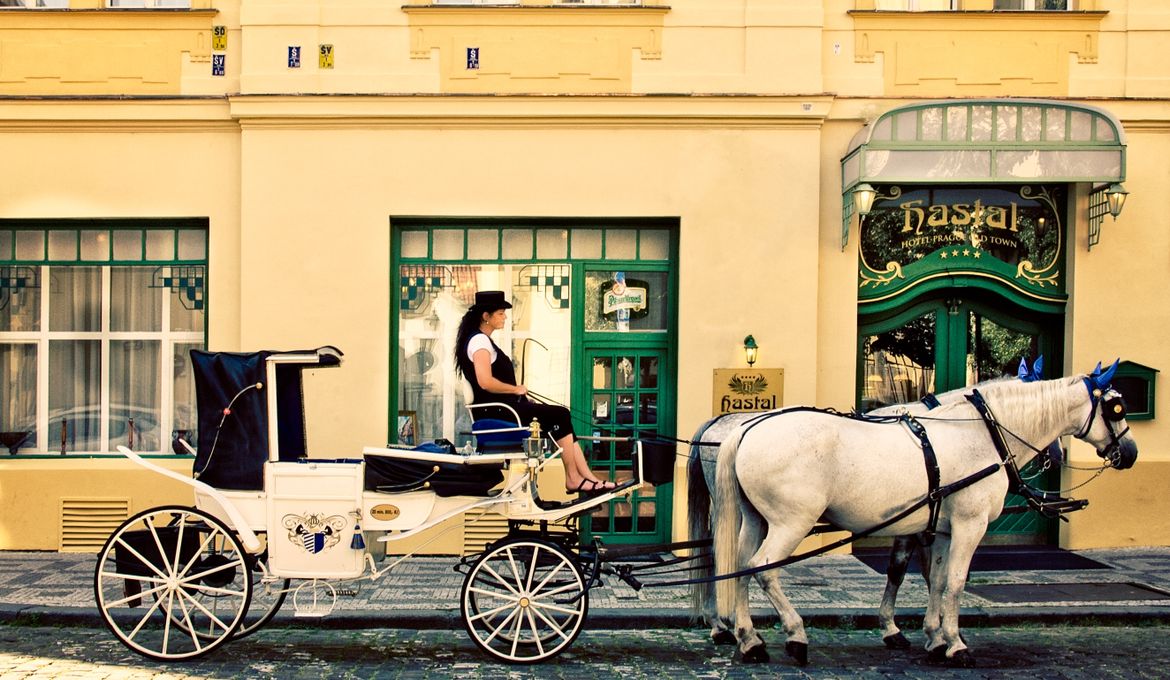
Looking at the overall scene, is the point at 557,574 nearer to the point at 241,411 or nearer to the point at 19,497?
the point at 241,411

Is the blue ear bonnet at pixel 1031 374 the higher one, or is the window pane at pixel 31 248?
the window pane at pixel 31 248

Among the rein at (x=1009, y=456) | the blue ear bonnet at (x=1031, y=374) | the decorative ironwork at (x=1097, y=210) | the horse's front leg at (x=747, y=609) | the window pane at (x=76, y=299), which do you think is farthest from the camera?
the window pane at (x=76, y=299)

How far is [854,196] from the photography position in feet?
30.7

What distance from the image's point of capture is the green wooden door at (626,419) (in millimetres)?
9906

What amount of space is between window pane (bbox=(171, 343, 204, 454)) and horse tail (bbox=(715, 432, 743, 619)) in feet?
19.2

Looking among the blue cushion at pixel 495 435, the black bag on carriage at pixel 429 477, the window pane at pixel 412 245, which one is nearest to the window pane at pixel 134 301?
the window pane at pixel 412 245

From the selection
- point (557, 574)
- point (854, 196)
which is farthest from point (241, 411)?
point (854, 196)

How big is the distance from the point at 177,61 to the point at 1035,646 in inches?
341

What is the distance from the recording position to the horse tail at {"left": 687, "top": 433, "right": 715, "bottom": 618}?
21.7ft

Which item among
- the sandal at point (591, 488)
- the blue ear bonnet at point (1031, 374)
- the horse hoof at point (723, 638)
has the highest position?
the blue ear bonnet at point (1031, 374)

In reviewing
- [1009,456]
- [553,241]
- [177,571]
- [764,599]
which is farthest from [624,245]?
[177,571]

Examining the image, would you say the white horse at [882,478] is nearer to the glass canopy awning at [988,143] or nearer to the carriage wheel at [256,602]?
the carriage wheel at [256,602]

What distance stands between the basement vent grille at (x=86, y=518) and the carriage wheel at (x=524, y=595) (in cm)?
498

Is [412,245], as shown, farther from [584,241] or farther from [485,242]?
[584,241]
